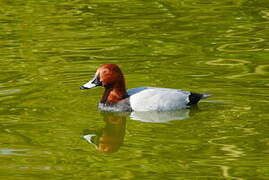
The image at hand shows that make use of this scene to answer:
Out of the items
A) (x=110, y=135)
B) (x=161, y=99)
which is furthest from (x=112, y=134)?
(x=161, y=99)

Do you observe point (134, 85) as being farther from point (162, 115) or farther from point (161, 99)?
point (162, 115)

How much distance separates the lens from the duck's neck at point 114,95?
1181cm

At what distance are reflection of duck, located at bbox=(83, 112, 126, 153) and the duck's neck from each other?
220 millimetres

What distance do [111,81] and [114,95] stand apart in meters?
0.19

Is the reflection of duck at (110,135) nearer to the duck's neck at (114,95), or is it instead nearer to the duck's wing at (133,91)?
the duck's neck at (114,95)

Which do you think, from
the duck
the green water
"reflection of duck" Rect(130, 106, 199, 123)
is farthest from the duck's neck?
"reflection of duck" Rect(130, 106, 199, 123)

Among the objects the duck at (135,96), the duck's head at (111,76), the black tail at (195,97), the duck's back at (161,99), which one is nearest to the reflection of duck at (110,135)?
the duck at (135,96)

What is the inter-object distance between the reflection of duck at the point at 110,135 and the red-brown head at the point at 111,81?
26 centimetres

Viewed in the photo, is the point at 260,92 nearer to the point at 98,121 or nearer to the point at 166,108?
the point at 166,108

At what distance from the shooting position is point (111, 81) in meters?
11.9

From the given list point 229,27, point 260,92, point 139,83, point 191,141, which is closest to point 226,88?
point 260,92

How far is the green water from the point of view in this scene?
9195 millimetres

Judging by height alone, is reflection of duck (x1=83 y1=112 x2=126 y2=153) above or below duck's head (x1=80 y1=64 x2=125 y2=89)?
below

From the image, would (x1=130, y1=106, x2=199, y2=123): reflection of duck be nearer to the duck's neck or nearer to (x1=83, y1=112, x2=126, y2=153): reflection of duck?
(x1=83, y1=112, x2=126, y2=153): reflection of duck
